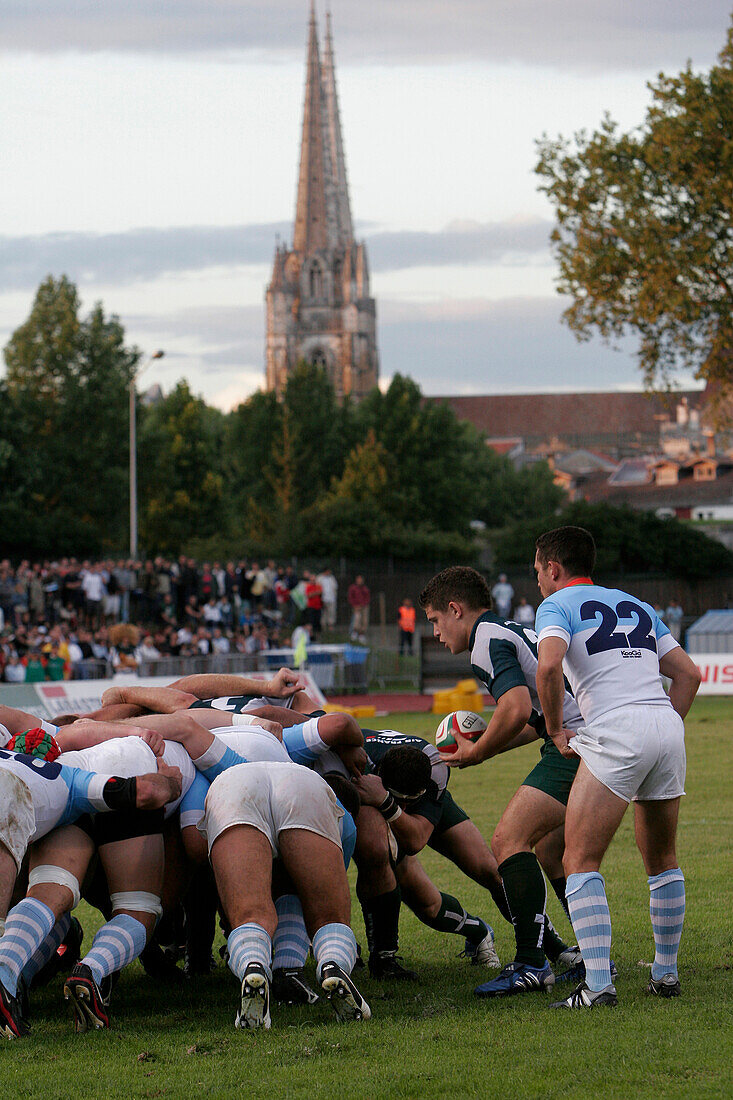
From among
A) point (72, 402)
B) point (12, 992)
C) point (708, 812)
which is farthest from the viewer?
point (72, 402)

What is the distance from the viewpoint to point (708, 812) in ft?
40.2

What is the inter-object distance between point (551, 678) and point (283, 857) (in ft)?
4.63

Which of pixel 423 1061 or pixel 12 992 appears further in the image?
pixel 12 992

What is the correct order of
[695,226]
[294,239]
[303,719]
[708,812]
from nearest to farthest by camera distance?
[303,719], [708,812], [695,226], [294,239]

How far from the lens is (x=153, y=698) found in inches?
266

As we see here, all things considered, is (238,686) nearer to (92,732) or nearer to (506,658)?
(92,732)

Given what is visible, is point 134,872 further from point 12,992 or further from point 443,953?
point 443,953

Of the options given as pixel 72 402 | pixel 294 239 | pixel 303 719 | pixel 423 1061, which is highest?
pixel 294 239

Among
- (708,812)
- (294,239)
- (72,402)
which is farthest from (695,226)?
(294,239)

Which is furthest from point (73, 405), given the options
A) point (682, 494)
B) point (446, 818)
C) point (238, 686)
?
point (682, 494)

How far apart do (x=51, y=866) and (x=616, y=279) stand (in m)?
28.9

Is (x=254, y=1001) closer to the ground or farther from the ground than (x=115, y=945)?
closer to the ground

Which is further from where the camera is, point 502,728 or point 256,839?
point 502,728

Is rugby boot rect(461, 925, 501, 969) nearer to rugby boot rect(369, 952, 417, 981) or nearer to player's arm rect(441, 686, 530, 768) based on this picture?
rugby boot rect(369, 952, 417, 981)
